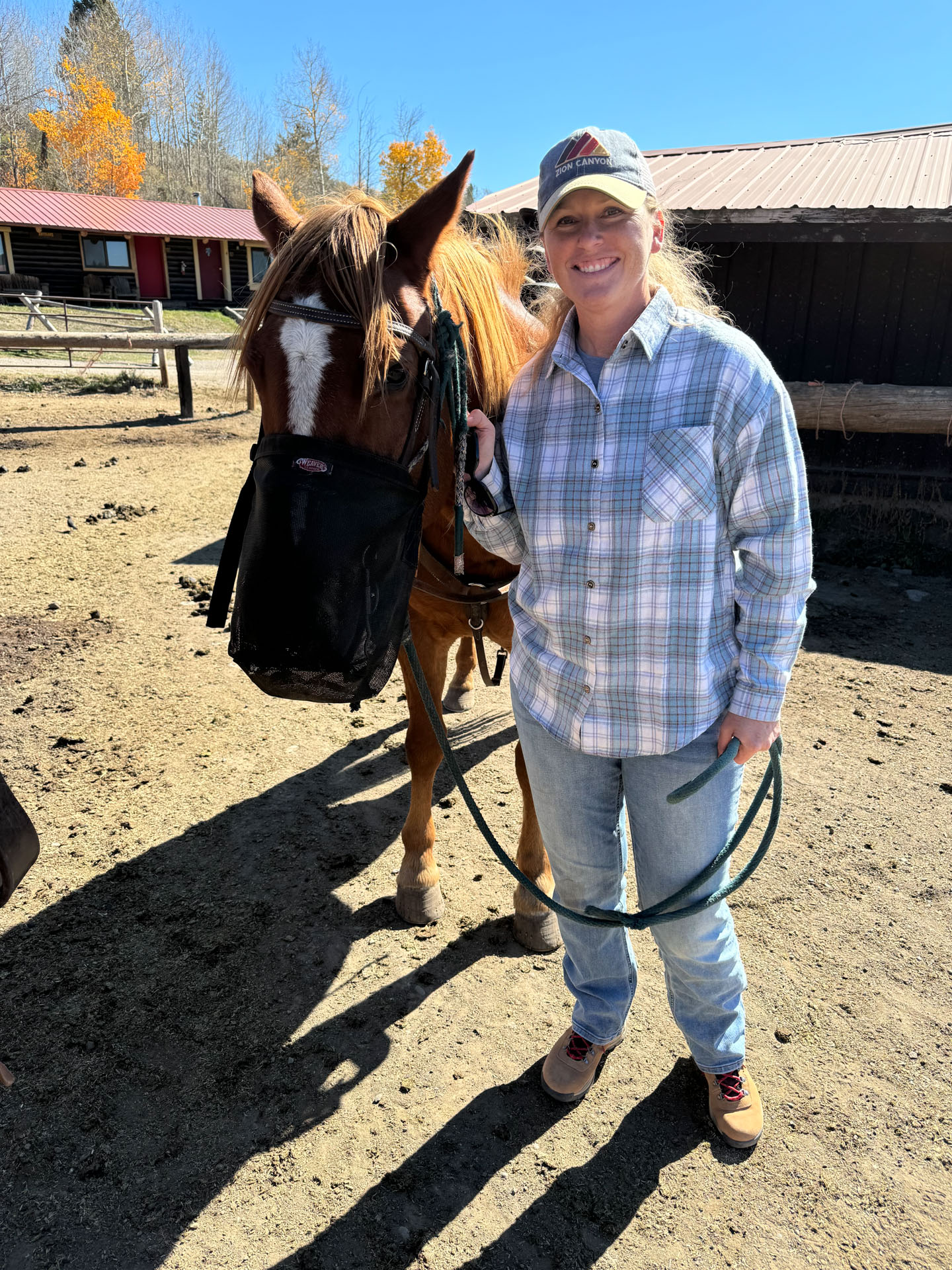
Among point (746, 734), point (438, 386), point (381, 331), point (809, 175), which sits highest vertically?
point (809, 175)

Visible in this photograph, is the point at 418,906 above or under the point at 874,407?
under

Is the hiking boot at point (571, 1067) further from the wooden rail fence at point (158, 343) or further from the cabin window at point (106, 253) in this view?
the cabin window at point (106, 253)

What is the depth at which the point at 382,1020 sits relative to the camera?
2.18 metres

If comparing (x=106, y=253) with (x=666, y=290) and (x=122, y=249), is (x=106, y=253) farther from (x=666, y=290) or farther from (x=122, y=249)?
(x=666, y=290)

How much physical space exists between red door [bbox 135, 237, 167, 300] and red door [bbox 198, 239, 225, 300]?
4.55 ft

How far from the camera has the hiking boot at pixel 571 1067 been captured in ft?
6.30

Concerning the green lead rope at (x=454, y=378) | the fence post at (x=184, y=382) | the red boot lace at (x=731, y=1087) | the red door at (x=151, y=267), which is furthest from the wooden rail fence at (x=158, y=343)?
the red door at (x=151, y=267)

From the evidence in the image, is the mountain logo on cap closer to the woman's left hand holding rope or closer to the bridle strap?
the bridle strap

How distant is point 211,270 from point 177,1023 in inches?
1259

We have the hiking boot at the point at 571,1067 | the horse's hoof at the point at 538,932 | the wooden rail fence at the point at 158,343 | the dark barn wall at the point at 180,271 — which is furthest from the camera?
the dark barn wall at the point at 180,271

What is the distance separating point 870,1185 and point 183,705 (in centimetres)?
321

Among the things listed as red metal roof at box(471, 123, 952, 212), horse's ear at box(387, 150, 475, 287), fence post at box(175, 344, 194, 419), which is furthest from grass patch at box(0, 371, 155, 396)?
horse's ear at box(387, 150, 475, 287)

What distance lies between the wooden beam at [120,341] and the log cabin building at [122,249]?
51.3ft

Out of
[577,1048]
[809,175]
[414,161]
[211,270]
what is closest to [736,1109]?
[577,1048]
